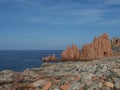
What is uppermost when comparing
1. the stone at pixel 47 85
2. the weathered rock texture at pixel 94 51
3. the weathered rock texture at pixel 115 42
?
the weathered rock texture at pixel 115 42

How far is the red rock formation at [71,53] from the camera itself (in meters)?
123

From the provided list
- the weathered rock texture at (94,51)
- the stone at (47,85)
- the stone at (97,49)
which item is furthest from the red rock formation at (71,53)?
the stone at (47,85)

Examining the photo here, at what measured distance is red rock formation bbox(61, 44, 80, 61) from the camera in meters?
123

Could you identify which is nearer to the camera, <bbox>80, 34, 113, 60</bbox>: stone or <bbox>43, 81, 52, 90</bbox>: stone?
<bbox>43, 81, 52, 90</bbox>: stone

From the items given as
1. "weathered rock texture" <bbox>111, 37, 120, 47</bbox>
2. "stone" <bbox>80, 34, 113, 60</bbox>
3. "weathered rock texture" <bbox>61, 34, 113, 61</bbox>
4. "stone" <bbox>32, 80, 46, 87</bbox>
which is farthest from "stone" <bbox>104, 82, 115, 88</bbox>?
"weathered rock texture" <bbox>111, 37, 120, 47</bbox>

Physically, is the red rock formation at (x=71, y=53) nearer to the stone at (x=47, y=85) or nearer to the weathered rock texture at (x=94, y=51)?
the weathered rock texture at (x=94, y=51)

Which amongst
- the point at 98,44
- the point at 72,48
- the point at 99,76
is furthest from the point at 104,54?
the point at 99,76

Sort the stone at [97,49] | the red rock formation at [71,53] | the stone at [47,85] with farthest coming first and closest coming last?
1. the red rock formation at [71,53]
2. the stone at [97,49]
3. the stone at [47,85]

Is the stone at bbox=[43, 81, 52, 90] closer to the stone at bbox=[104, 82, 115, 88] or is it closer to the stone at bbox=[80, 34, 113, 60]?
the stone at bbox=[104, 82, 115, 88]

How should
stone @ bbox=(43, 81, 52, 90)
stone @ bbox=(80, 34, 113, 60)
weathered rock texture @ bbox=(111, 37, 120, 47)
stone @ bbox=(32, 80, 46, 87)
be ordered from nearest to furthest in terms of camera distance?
stone @ bbox=(43, 81, 52, 90), stone @ bbox=(32, 80, 46, 87), stone @ bbox=(80, 34, 113, 60), weathered rock texture @ bbox=(111, 37, 120, 47)

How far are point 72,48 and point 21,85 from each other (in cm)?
10720

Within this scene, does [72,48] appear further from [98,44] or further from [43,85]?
[43,85]

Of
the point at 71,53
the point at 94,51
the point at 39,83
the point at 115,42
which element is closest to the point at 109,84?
the point at 39,83

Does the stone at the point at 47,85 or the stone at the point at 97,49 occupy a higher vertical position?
the stone at the point at 97,49
